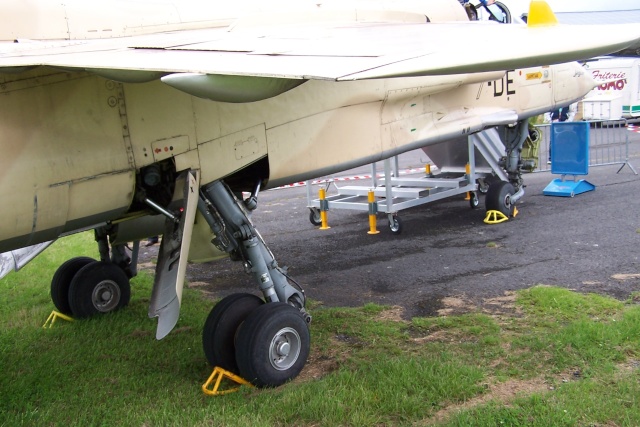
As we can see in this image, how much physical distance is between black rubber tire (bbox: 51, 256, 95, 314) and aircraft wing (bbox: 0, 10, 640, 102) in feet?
10.6

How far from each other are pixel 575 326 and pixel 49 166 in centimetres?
432

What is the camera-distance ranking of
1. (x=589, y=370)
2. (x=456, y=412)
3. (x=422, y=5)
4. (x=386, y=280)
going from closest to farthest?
1. (x=456, y=412)
2. (x=589, y=370)
3. (x=422, y=5)
4. (x=386, y=280)

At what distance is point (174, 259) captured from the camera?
5.14m

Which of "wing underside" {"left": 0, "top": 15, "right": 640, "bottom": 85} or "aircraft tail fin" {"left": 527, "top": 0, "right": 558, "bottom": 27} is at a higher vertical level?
"aircraft tail fin" {"left": 527, "top": 0, "right": 558, "bottom": 27}

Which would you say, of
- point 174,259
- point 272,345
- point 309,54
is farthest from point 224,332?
point 309,54

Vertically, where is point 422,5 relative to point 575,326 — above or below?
above

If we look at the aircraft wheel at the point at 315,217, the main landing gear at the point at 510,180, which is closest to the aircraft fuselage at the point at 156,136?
the main landing gear at the point at 510,180

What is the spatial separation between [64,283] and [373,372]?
12.9 ft

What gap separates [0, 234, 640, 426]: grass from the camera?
4.38 m

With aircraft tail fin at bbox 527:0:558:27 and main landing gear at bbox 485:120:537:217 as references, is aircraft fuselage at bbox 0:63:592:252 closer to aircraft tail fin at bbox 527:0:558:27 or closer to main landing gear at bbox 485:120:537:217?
aircraft tail fin at bbox 527:0:558:27

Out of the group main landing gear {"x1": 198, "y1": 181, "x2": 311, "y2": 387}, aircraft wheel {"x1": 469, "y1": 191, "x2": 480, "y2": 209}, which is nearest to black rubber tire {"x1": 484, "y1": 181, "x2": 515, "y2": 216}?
aircraft wheel {"x1": 469, "y1": 191, "x2": 480, "y2": 209}

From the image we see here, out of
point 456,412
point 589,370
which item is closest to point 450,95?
point 589,370

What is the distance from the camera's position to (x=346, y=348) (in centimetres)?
571

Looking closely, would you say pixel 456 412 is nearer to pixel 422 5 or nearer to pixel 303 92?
pixel 303 92
